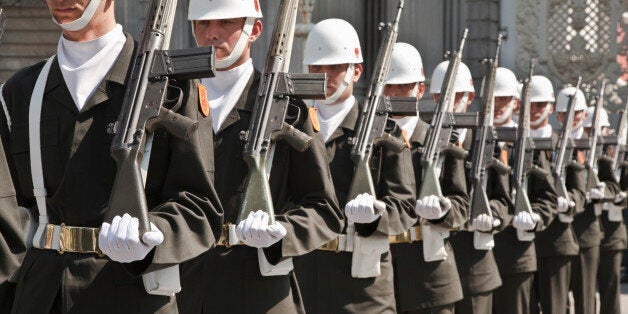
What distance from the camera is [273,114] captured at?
5.53m

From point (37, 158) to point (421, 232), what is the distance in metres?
3.79

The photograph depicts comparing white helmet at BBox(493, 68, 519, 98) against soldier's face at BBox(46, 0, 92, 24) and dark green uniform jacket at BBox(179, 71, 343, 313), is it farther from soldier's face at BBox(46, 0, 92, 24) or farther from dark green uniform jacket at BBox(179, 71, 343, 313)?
soldier's face at BBox(46, 0, 92, 24)

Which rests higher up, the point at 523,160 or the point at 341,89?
the point at 341,89

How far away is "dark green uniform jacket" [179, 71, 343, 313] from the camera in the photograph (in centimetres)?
536

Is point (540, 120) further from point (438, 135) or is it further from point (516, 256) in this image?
point (438, 135)

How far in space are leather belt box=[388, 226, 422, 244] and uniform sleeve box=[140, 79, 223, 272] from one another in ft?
10.6

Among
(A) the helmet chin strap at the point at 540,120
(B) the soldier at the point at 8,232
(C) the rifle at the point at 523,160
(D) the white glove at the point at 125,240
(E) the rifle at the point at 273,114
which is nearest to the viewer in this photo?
(B) the soldier at the point at 8,232

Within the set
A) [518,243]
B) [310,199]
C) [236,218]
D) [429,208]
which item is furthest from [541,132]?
[236,218]

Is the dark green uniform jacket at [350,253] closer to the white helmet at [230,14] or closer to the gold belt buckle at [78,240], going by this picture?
the white helmet at [230,14]

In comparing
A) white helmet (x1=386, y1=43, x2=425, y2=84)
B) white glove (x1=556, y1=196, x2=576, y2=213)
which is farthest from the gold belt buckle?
white glove (x1=556, y1=196, x2=576, y2=213)

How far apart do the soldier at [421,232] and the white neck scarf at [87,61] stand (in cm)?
339

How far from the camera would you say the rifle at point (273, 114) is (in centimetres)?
526

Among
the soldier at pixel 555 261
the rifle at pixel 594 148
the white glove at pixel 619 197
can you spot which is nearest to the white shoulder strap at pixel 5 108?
the soldier at pixel 555 261

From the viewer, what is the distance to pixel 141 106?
14.5 feet
